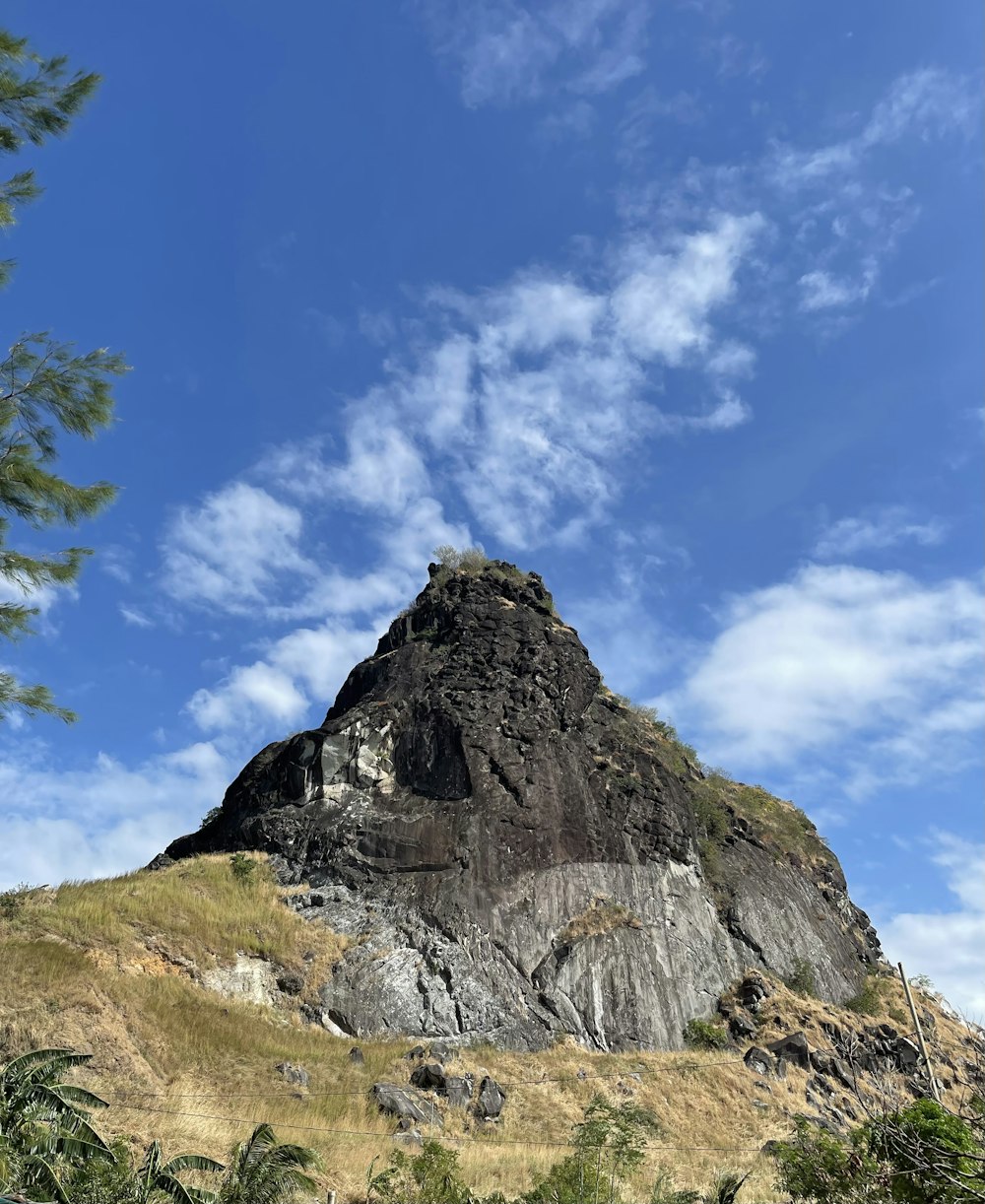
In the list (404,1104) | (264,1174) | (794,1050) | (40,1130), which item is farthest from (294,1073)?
(794,1050)

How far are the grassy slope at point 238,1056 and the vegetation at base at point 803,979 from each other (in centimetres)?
454

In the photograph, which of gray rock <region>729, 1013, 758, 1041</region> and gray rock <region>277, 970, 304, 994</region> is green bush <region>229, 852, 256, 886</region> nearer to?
gray rock <region>277, 970, 304, 994</region>

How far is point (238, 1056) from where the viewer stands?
23828mm

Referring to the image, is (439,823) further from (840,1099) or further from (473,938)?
(840,1099)

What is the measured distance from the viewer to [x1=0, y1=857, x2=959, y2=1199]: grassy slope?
64.5 ft

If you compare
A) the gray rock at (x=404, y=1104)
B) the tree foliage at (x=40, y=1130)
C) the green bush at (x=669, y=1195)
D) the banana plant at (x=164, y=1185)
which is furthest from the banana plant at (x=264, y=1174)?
A: the gray rock at (x=404, y=1104)

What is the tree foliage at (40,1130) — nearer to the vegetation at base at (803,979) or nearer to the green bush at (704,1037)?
the green bush at (704,1037)

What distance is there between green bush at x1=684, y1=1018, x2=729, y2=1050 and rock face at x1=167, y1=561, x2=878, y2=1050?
0.61 m

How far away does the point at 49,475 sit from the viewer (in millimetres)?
11438

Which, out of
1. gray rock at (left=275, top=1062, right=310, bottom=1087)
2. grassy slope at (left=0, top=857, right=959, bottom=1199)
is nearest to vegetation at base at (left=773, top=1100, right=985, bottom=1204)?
grassy slope at (left=0, top=857, right=959, bottom=1199)

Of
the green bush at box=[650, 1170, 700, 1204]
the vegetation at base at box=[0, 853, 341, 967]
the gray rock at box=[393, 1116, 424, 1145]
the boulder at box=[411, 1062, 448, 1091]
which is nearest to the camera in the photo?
the green bush at box=[650, 1170, 700, 1204]

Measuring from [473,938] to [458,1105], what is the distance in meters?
8.67

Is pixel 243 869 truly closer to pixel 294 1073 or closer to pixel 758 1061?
pixel 294 1073

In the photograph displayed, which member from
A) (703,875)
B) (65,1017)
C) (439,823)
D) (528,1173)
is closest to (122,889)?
(65,1017)
